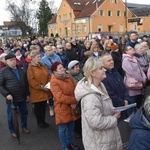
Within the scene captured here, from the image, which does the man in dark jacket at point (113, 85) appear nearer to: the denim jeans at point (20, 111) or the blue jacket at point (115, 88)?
the blue jacket at point (115, 88)

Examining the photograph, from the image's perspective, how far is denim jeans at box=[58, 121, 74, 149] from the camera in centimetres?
423

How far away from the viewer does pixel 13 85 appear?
195 inches

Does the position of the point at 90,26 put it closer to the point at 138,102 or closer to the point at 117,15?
the point at 117,15

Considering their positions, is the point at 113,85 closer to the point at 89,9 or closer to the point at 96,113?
the point at 96,113

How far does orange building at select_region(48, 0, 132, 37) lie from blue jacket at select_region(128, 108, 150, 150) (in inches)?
2042

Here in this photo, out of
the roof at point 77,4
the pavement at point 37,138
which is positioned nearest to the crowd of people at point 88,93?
the pavement at point 37,138

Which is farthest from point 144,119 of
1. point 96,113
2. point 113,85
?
point 113,85

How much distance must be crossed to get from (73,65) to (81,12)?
55269 mm

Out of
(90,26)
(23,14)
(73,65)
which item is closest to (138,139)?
(73,65)

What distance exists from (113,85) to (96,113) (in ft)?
4.64

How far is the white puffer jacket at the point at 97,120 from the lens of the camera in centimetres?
284

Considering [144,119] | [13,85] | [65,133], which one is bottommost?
[65,133]

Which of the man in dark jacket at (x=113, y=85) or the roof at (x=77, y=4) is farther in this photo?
the roof at (x=77, y=4)

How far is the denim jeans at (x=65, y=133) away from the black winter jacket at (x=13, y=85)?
129cm
